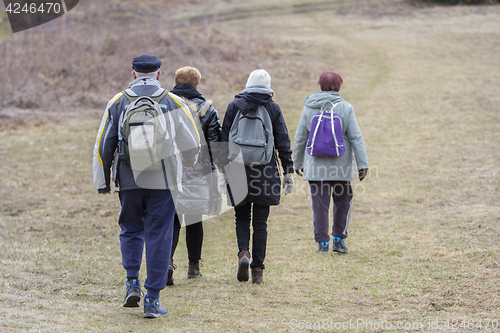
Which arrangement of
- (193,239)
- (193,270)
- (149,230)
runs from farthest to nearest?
(193,270) < (193,239) < (149,230)

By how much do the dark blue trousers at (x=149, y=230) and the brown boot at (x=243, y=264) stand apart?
1.07m

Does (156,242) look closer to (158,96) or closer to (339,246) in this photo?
(158,96)

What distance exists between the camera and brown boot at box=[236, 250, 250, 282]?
5035 mm

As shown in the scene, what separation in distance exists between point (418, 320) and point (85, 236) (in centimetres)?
467

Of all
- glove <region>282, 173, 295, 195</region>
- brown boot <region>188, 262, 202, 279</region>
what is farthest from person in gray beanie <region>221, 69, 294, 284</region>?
brown boot <region>188, 262, 202, 279</region>

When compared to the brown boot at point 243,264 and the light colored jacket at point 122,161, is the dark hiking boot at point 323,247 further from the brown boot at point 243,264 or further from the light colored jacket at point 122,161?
the light colored jacket at point 122,161

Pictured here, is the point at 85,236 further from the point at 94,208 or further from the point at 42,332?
the point at 42,332

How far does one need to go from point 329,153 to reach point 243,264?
5.46 ft

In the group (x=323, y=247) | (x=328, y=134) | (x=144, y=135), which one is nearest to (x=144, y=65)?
(x=144, y=135)

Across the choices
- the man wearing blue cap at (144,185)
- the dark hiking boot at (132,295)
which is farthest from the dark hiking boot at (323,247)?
the dark hiking boot at (132,295)

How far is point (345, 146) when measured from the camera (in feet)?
19.9

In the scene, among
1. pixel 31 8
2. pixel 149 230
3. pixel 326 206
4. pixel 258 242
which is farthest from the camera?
pixel 31 8

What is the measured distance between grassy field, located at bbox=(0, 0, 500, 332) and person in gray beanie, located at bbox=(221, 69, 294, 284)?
0.97 feet

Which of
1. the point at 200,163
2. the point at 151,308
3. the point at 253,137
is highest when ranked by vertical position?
the point at 253,137
